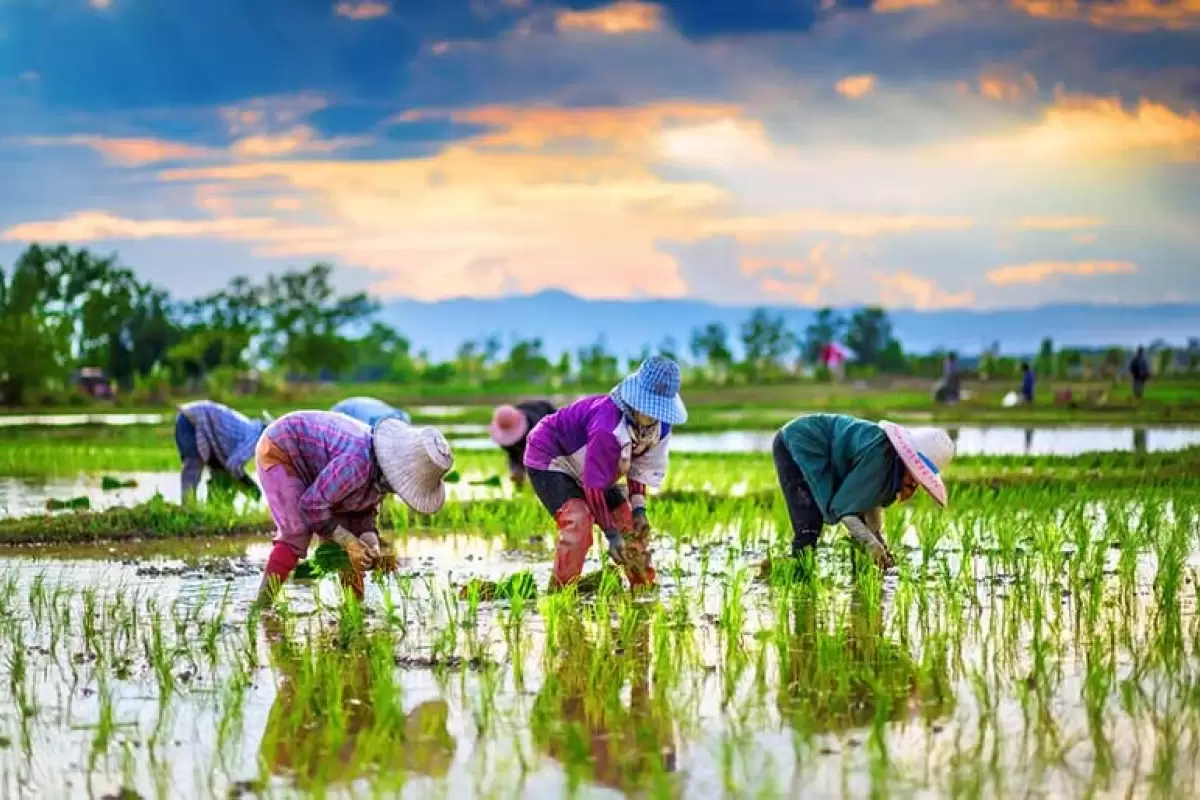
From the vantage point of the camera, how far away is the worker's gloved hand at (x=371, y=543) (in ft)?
18.8

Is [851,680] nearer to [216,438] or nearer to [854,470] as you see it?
[854,470]

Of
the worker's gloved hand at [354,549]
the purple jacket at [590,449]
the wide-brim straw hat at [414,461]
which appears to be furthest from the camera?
the purple jacket at [590,449]

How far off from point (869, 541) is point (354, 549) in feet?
6.20

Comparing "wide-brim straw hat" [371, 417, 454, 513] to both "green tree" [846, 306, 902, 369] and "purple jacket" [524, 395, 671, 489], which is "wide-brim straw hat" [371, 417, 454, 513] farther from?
"green tree" [846, 306, 902, 369]

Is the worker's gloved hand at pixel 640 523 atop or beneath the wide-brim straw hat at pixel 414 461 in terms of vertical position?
beneath

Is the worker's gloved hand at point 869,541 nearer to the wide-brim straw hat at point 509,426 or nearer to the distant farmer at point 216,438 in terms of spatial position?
the distant farmer at point 216,438

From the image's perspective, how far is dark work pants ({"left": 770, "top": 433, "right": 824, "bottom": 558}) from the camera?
6.80m

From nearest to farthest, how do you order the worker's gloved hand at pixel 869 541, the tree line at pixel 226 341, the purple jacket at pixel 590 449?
the purple jacket at pixel 590 449 → the worker's gloved hand at pixel 869 541 → the tree line at pixel 226 341

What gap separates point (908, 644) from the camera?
520cm

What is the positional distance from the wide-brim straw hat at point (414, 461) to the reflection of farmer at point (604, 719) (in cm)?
71

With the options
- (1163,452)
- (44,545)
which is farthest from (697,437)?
(44,545)

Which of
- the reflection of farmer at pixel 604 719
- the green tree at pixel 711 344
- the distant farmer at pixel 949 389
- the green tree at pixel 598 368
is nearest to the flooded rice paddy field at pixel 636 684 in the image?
the reflection of farmer at pixel 604 719

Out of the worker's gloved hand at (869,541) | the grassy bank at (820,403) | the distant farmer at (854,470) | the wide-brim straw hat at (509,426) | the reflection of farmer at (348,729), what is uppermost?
the grassy bank at (820,403)

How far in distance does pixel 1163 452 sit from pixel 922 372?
30.9m
